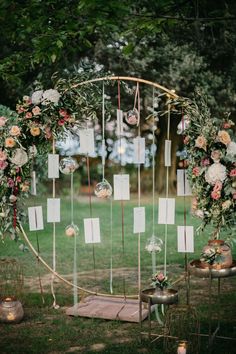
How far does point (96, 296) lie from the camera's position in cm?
639

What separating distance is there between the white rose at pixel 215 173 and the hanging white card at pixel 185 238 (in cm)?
66

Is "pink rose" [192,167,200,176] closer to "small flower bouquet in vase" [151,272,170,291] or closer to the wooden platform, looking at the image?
"small flower bouquet in vase" [151,272,170,291]

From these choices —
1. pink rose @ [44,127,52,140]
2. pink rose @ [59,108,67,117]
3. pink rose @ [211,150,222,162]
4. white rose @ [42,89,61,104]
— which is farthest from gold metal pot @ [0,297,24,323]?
pink rose @ [211,150,222,162]

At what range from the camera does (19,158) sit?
5.52m

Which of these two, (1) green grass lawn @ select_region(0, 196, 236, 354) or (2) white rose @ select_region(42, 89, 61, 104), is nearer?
(1) green grass lawn @ select_region(0, 196, 236, 354)

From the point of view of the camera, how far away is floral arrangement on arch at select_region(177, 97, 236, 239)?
15.5ft

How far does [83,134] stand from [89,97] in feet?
1.79

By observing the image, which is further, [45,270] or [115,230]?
[115,230]

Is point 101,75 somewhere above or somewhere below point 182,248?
above

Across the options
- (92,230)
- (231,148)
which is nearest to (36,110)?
(92,230)

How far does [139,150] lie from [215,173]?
1.06m

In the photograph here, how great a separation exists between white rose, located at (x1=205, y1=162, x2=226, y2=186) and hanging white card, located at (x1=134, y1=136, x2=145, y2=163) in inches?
37.3

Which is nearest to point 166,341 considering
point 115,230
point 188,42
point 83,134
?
point 83,134

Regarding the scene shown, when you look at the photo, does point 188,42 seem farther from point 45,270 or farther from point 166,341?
point 166,341
